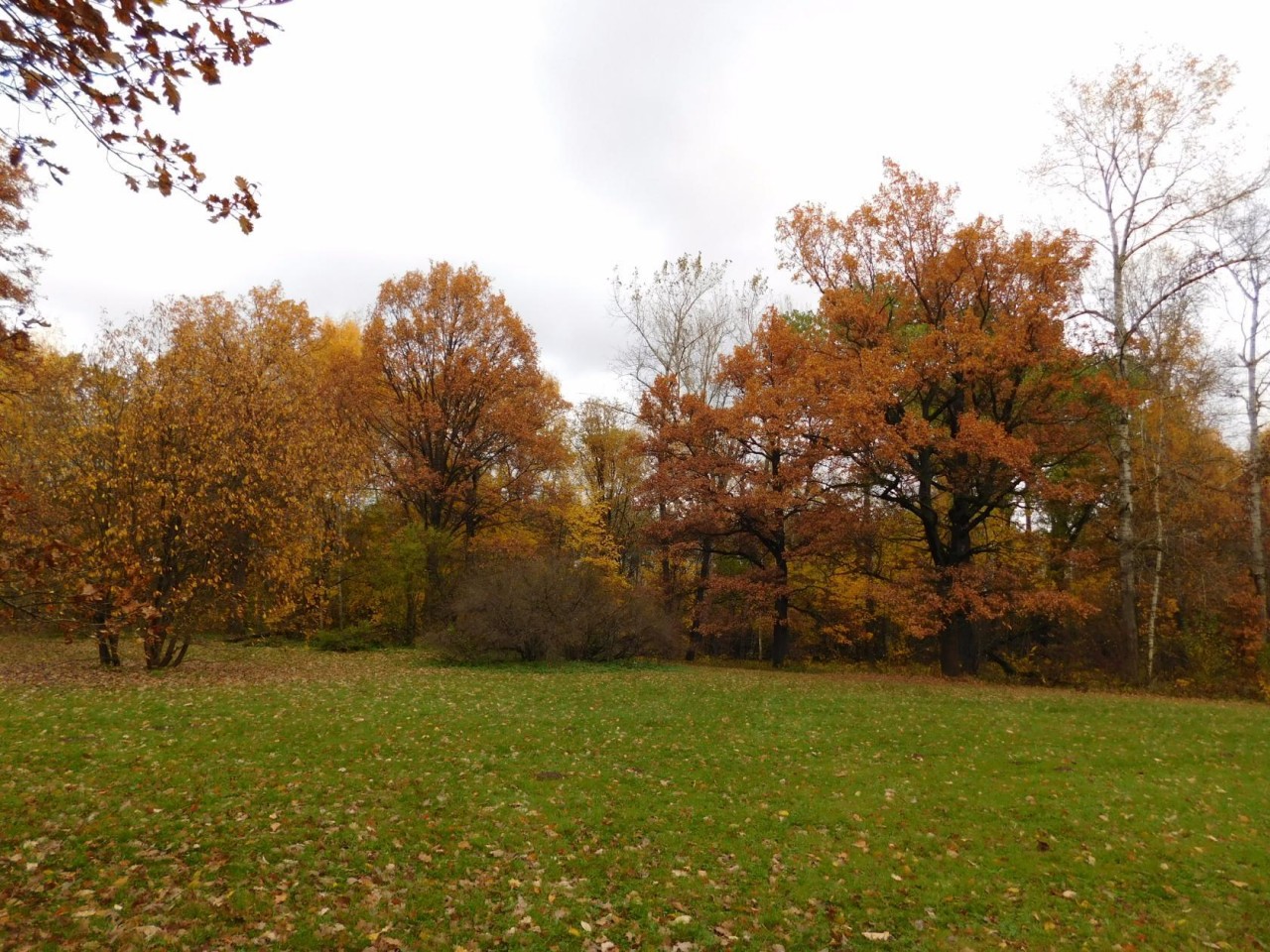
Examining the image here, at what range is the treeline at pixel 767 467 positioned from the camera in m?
16.8

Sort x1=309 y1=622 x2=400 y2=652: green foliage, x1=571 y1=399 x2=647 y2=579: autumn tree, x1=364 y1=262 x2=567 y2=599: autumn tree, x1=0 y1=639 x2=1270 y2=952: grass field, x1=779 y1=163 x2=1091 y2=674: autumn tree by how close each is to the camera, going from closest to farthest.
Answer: x1=0 y1=639 x2=1270 y2=952: grass field → x1=779 y1=163 x2=1091 y2=674: autumn tree → x1=309 y1=622 x2=400 y2=652: green foliage → x1=364 y1=262 x2=567 y2=599: autumn tree → x1=571 y1=399 x2=647 y2=579: autumn tree

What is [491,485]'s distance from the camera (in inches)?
1192

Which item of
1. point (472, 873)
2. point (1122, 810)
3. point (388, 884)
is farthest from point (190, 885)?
point (1122, 810)

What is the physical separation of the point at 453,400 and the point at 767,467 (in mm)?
12969

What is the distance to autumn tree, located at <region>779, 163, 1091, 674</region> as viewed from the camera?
18.8m

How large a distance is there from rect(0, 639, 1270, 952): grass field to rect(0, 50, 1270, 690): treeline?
580 cm

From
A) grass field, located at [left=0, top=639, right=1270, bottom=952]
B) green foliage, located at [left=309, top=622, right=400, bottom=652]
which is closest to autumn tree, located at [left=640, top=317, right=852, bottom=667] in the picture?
grass field, located at [left=0, top=639, right=1270, bottom=952]

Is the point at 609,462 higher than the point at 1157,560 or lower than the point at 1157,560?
higher

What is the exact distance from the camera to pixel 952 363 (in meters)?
19.2

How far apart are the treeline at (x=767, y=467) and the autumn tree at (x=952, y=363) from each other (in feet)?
0.30

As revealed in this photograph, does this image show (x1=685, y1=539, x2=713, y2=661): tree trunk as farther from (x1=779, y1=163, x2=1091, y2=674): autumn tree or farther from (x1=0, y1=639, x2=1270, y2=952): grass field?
(x1=0, y1=639, x2=1270, y2=952): grass field

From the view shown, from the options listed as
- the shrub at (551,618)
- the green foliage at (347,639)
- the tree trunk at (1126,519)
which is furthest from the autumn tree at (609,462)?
the tree trunk at (1126,519)

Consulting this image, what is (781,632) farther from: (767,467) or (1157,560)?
(1157,560)

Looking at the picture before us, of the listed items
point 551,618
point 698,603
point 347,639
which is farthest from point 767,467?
point 347,639
